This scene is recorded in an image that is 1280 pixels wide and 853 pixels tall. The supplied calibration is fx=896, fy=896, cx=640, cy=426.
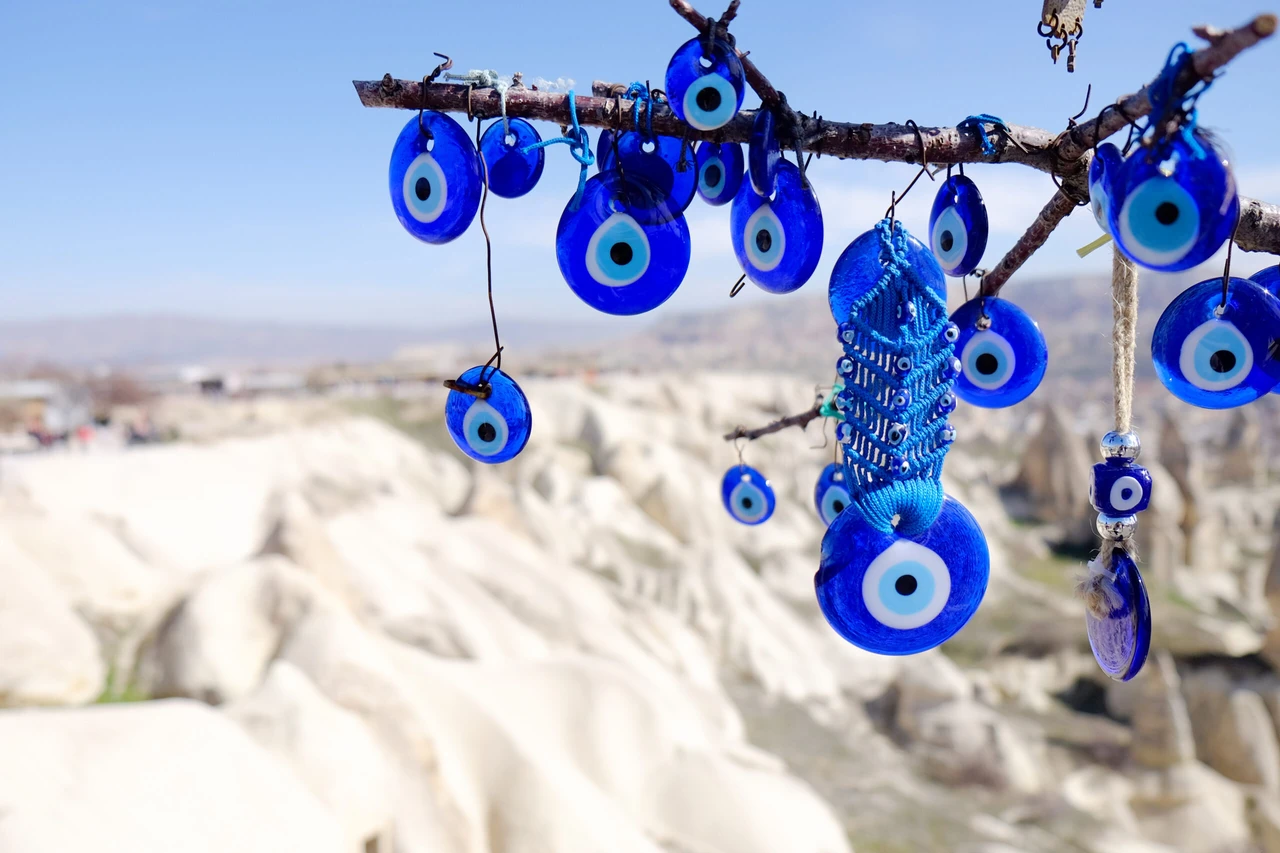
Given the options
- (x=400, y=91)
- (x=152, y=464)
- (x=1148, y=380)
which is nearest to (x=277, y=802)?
(x=400, y=91)

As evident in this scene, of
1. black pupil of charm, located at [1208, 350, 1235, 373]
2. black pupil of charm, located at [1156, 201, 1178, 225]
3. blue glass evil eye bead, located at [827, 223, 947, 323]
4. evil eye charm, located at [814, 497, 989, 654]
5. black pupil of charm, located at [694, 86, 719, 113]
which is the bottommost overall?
evil eye charm, located at [814, 497, 989, 654]

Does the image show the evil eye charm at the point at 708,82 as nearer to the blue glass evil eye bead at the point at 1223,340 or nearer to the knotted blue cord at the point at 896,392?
the knotted blue cord at the point at 896,392

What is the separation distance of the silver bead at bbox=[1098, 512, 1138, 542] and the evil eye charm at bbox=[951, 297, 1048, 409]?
368 mm

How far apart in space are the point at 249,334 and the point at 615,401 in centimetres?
14587

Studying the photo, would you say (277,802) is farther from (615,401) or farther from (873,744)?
(615,401)

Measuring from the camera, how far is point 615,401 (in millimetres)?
29297

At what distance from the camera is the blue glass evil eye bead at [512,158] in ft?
5.35

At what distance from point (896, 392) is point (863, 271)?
0.71 ft

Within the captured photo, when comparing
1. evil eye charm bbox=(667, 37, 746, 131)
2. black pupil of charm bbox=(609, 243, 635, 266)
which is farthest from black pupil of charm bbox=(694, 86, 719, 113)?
black pupil of charm bbox=(609, 243, 635, 266)

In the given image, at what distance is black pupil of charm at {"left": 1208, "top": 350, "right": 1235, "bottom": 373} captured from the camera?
5.11 feet

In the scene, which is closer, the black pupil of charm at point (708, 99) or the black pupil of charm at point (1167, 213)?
the black pupil of charm at point (1167, 213)

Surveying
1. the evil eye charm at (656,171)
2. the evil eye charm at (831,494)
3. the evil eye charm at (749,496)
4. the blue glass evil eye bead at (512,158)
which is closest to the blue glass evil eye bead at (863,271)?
the evil eye charm at (656,171)

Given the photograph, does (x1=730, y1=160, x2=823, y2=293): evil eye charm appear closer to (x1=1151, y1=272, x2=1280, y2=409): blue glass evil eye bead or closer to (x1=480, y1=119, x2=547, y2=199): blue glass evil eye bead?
(x1=480, y1=119, x2=547, y2=199): blue glass evil eye bead

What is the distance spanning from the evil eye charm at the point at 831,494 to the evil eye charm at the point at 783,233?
0.78 metres
